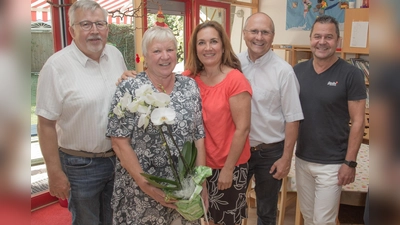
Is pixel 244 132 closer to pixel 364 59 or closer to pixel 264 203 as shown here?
pixel 264 203

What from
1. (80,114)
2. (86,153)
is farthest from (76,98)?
(86,153)

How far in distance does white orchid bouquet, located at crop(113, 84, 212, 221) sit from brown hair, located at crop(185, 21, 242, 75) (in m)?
0.53

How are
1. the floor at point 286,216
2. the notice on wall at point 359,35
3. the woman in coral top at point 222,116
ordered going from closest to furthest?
the woman in coral top at point 222,116
the floor at point 286,216
the notice on wall at point 359,35

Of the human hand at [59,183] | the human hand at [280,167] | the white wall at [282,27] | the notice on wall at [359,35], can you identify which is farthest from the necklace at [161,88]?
the white wall at [282,27]

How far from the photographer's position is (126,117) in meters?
1.56

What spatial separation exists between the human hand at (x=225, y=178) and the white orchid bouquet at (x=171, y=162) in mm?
319

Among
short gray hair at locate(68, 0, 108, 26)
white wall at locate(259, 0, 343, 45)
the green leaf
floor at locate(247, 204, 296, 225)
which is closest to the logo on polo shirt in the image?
the green leaf

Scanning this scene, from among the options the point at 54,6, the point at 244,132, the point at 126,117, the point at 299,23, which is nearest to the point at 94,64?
the point at 126,117

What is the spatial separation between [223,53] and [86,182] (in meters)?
1.00

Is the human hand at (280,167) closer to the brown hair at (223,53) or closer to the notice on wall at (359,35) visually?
the brown hair at (223,53)

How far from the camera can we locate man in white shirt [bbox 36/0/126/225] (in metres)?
1.61

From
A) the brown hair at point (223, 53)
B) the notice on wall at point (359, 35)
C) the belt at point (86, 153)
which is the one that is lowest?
the belt at point (86, 153)

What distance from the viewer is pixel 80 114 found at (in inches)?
64.8

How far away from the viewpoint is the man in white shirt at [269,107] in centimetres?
194
